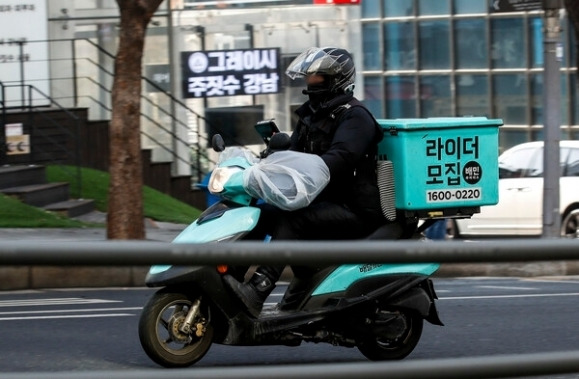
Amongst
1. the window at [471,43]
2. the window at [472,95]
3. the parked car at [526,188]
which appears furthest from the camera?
the window at [472,95]

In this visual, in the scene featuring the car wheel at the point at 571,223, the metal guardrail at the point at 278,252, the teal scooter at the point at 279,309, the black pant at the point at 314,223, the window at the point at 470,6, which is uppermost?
the window at the point at 470,6

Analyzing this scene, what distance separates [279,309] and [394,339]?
2.08 feet

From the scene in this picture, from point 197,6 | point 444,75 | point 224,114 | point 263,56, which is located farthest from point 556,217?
point 444,75

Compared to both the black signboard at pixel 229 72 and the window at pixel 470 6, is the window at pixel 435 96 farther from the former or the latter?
the black signboard at pixel 229 72

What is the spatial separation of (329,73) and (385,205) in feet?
2.57

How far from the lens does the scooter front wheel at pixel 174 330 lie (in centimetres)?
612

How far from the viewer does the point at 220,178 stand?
6430 mm

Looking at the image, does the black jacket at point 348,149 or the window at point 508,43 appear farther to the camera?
the window at point 508,43

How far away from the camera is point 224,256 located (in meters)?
2.44

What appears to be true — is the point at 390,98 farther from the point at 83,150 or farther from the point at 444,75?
the point at 83,150

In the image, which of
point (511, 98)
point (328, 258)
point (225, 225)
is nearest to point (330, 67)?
point (225, 225)

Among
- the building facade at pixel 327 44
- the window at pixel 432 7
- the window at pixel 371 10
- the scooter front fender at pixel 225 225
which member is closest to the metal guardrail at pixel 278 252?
the scooter front fender at pixel 225 225

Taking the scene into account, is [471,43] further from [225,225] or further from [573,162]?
[225,225]

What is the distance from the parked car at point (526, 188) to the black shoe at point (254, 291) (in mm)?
12220
